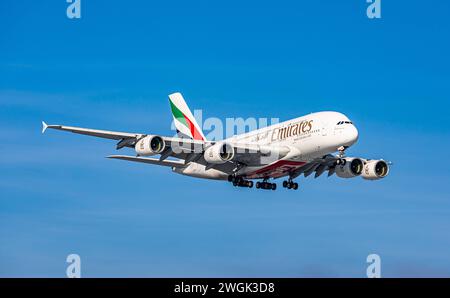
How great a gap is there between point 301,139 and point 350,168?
8494mm

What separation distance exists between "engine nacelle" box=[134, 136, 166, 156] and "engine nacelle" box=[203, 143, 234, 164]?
13.0 ft

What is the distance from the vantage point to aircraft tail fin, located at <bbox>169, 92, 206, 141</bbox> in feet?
299

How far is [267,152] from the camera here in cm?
7875

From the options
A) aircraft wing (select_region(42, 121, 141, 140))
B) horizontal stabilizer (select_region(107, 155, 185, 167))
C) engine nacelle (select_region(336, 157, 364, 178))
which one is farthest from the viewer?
engine nacelle (select_region(336, 157, 364, 178))

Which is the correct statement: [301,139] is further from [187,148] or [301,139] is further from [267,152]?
[187,148]

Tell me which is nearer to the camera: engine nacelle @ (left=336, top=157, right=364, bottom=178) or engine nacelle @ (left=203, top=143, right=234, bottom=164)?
engine nacelle @ (left=203, top=143, right=234, bottom=164)

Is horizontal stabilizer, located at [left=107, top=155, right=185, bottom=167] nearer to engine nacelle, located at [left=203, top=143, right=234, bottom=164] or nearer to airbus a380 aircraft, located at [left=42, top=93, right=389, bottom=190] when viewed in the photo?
airbus a380 aircraft, located at [left=42, top=93, right=389, bottom=190]

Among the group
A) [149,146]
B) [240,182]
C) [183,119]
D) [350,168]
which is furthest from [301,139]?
[183,119]

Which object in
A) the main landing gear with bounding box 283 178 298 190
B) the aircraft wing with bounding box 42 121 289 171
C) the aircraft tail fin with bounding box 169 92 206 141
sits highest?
the aircraft tail fin with bounding box 169 92 206 141

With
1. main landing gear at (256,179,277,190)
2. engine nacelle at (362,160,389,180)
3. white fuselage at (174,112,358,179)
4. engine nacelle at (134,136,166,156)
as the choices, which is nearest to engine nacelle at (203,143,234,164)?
white fuselage at (174,112,358,179)

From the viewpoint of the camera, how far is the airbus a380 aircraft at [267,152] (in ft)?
247
